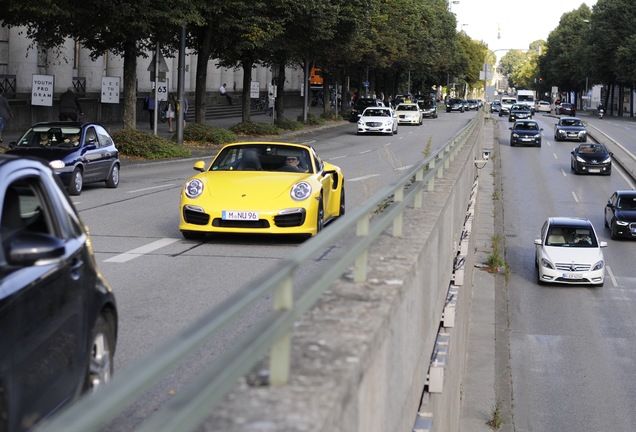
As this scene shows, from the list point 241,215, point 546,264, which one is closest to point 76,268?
point 241,215

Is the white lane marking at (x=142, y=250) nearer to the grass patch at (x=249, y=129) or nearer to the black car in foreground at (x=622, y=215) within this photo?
the black car in foreground at (x=622, y=215)

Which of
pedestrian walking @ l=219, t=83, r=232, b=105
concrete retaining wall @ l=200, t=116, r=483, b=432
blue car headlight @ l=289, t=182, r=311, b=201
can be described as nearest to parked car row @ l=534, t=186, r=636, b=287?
blue car headlight @ l=289, t=182, r=311, b=201

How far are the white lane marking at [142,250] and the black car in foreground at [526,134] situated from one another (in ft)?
187

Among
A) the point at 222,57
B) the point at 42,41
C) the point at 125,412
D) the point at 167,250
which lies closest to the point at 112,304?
the point at 125,412

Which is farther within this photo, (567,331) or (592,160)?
(592,160)

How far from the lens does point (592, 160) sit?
57.7 meters

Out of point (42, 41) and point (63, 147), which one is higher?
point (42, 41)

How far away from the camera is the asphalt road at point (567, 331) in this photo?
25.8 meters

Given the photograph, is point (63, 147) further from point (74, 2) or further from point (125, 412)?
point (125, 412)

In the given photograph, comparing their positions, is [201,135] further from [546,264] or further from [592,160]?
[592,160]

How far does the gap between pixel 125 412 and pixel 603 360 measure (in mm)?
24044

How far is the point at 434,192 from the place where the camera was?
12.4m

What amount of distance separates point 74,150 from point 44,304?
1779cm

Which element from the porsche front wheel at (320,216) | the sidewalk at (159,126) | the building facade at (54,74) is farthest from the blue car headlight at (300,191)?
the building facade at (54,74)
